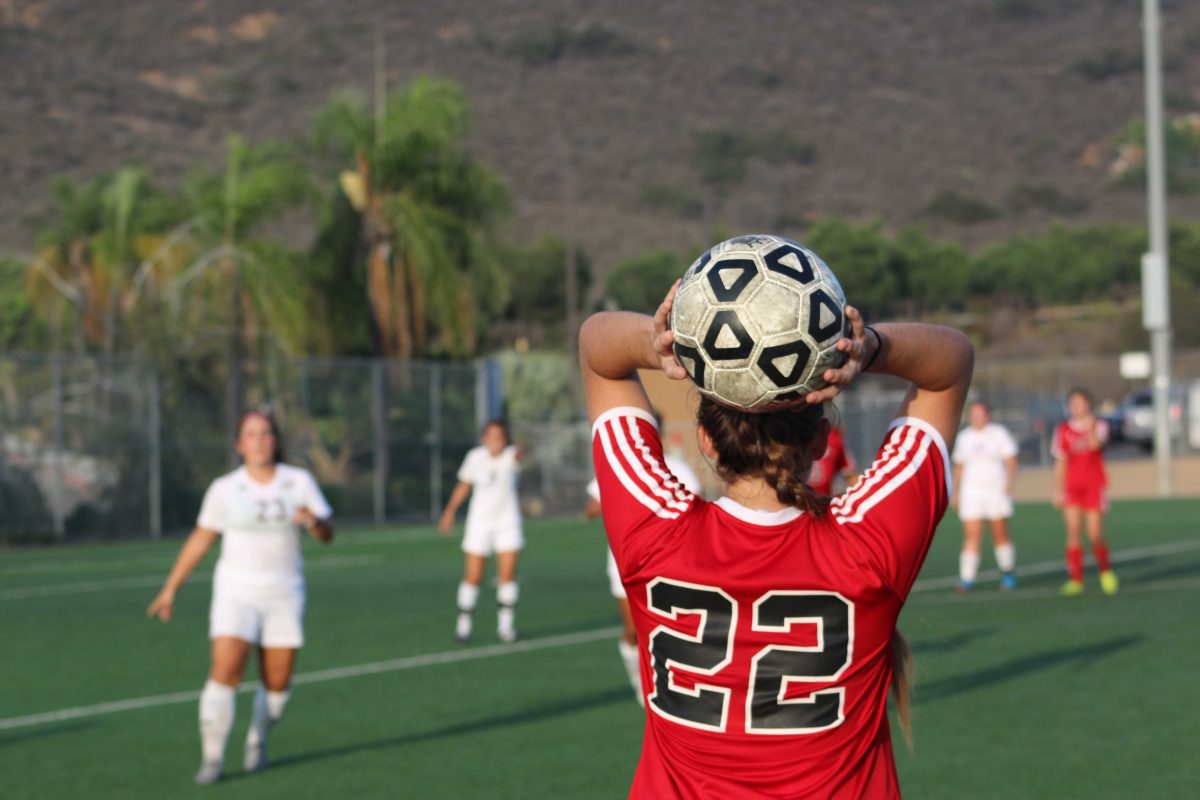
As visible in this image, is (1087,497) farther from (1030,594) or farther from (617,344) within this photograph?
(617,344)

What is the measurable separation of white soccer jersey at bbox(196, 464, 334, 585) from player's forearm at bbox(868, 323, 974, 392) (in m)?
5.98

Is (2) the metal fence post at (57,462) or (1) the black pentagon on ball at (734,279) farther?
(2) the metal fence post at (57,462)

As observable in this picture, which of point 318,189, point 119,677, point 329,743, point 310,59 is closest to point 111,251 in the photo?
point 318,189

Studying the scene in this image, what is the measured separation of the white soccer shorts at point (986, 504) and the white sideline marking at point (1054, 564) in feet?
3.17

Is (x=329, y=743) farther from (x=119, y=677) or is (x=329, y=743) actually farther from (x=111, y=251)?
(x=111, y=251)

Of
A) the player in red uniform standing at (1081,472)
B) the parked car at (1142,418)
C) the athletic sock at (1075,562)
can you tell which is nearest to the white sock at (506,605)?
the player in red uniform standing at (1081,472)

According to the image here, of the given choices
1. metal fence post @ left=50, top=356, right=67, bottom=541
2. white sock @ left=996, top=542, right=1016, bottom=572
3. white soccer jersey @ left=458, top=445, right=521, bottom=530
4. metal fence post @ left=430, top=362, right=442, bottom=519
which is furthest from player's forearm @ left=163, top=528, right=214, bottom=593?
metal fence post @ left=430, top=362, right=442, bottom=519

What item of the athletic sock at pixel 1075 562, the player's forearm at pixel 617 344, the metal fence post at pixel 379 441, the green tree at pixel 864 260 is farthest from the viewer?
the green tree at pixel 864 260

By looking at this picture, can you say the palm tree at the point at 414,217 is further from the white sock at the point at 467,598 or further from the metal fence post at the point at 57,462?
the white sock at the point at 467,598

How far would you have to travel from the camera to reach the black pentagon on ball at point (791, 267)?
2.92m

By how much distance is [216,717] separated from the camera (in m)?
8.34

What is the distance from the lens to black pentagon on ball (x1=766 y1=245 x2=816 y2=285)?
2.92 metres

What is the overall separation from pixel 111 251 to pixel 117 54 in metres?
108

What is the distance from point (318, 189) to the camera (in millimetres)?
43844
